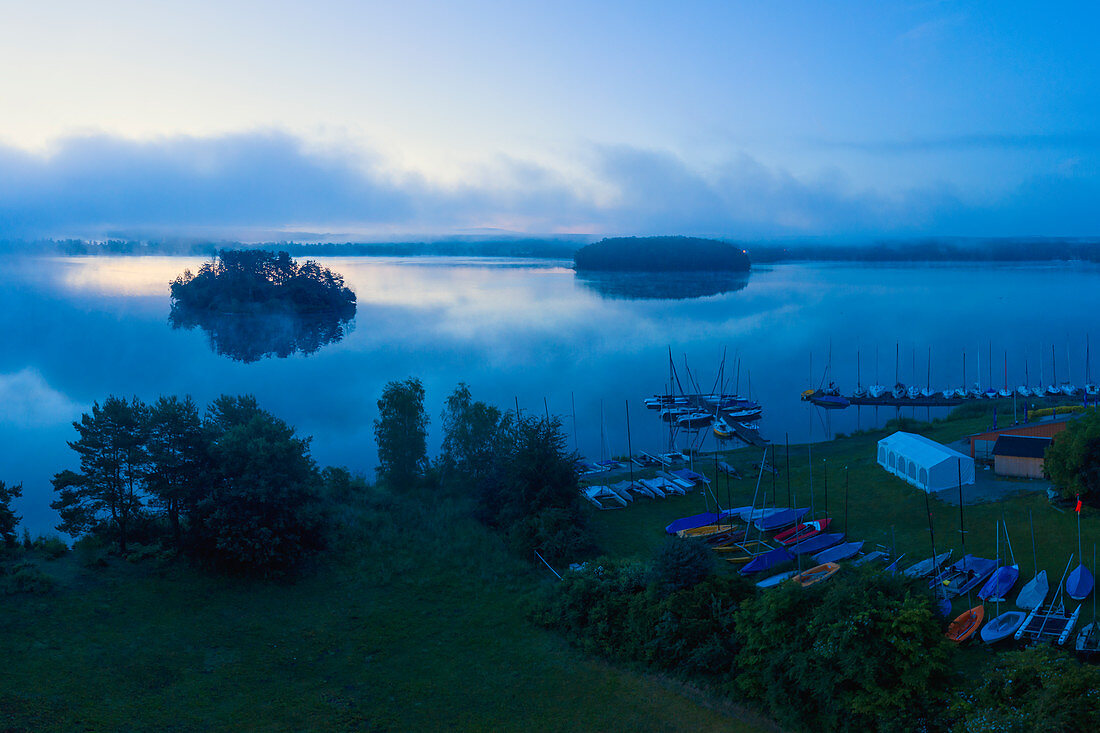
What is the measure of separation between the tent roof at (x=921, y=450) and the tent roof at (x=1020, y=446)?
93 cm

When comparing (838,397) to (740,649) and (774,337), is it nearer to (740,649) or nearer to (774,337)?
(774,337)

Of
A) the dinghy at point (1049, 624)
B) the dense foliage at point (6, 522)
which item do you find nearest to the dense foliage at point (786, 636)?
the dinghy at point (1049, 624)

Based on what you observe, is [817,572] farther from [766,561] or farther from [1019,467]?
[1019,467]

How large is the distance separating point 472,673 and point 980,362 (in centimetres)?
5162

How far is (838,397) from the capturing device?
141 feet

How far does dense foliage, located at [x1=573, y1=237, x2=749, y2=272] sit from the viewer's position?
156375 millimetres

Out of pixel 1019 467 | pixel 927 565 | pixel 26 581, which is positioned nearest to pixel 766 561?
pixel 927 565

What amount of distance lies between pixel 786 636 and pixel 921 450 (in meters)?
12.1

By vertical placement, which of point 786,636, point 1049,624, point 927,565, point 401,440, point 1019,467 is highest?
point 401,440

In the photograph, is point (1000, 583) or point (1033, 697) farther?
point (1000, 583)

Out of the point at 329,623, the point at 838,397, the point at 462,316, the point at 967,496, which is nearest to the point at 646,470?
the point at 967,496

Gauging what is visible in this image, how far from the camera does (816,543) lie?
17.0 metres

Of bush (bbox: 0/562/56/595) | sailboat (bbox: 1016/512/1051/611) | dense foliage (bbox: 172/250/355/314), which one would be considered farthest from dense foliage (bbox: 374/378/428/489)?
dense foliage (bbox: 172/250/355/314)

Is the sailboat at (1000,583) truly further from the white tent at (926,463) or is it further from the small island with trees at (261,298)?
the small island with trees at (261,298)
